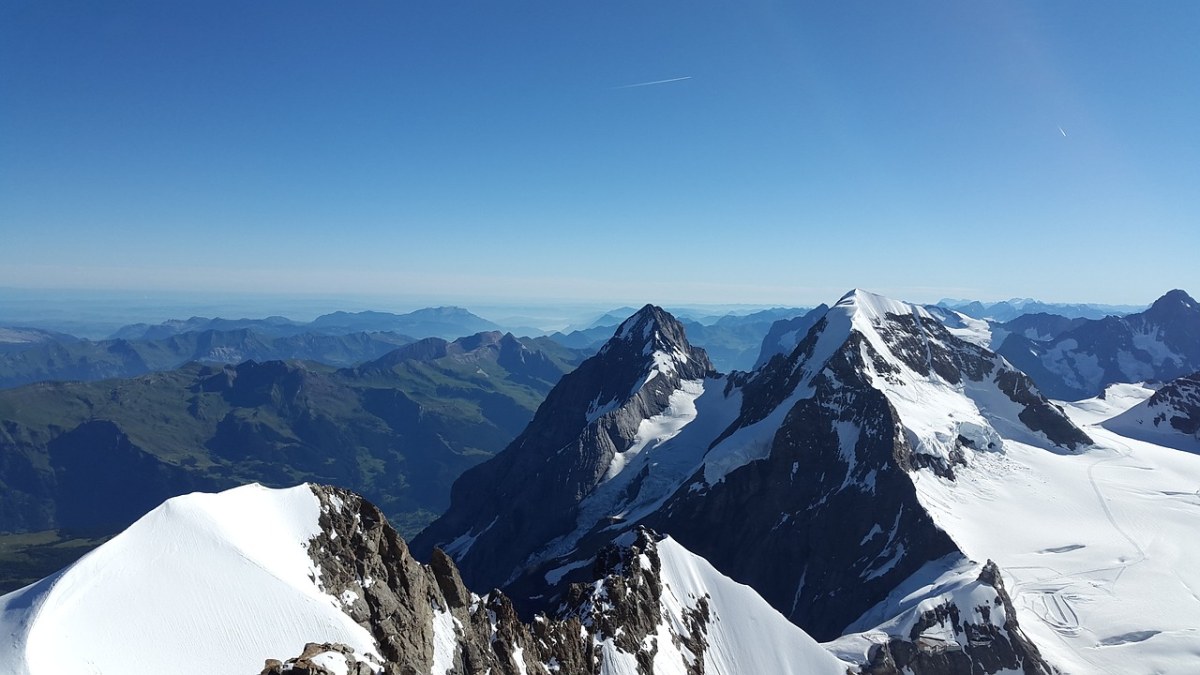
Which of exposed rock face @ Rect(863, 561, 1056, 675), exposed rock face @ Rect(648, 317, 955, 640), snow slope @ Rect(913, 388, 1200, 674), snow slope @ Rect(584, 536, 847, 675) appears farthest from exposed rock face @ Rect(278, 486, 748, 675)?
snow slope @ Rect(913, 388, 1200, 674)

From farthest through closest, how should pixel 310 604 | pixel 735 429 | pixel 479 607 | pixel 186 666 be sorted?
pixel 735 429 → pixel 479 607 → pixel 310 604 → pixel 186 666

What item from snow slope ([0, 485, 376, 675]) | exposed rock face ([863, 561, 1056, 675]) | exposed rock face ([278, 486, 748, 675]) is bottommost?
exposed rock face ([863, 561, 1056, 675])

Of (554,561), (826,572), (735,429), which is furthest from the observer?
(735,429)

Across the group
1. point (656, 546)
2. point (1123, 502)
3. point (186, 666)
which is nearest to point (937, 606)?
point (656, 546)

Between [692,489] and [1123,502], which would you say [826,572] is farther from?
[1123,502]

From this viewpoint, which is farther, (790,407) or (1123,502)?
(790,407)

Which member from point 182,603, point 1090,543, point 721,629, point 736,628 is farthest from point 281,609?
point 1090,543

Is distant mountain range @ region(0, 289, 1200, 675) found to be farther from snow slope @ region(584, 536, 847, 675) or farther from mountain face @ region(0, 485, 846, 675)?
snow slope @ region(584, 536, 847, 675)
